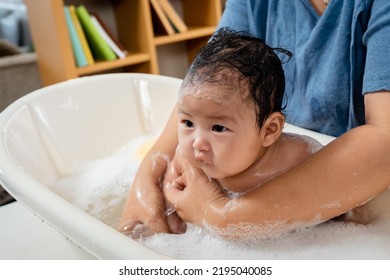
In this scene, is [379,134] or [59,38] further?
[59,38]

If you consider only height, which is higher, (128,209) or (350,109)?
(350,109)

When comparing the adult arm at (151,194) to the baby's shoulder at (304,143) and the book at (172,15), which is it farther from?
the book at (172,15)

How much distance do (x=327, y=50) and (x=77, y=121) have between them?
740 millimetres

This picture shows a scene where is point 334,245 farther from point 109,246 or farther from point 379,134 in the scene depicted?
point 109,246

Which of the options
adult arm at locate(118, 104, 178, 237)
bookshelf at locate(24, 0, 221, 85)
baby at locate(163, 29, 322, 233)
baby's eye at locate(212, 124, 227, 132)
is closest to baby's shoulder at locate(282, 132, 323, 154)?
baby at locate(163, 29, 322, 233)

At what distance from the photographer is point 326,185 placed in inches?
24.6

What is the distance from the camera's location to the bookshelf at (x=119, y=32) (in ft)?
6.24

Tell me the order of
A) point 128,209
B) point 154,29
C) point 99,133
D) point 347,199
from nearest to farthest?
point 347,199 < point 128,209 < point 99,133 < point 154,29

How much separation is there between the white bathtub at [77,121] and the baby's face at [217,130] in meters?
0.27

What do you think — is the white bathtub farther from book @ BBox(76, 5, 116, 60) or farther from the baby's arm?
book @ BBox(76, 5, 116, 60)

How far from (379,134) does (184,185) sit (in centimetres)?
37

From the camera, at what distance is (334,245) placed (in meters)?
0.73

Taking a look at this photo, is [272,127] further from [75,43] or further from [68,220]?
[75,43]

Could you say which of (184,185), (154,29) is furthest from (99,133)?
(154,29)
